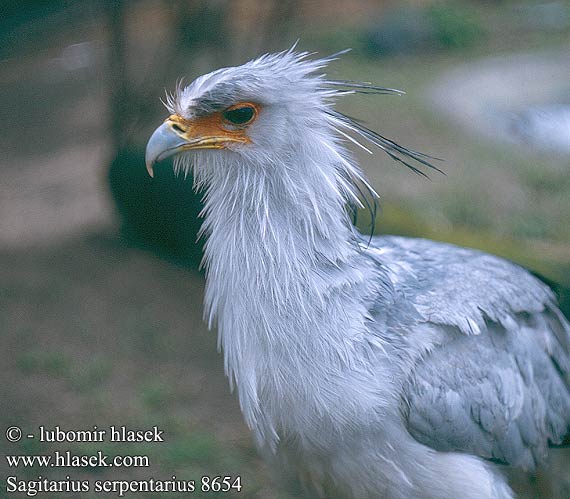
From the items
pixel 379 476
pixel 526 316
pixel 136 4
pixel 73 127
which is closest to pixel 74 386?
pixel 379 476

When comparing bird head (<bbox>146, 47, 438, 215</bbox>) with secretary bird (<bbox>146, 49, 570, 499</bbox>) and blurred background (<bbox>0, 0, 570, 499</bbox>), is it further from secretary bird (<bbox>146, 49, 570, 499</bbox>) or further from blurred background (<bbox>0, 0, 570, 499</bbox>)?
blurred background (<bbox>0, 0, 570, 499</bbox>)

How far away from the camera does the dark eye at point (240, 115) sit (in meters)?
2.39

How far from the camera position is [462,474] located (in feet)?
8.36

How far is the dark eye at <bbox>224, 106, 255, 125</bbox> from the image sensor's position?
94.1 inches

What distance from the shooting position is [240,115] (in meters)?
2.41

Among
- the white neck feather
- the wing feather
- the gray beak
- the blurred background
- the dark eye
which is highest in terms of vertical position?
the dark eye

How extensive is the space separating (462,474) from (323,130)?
4.14 feet

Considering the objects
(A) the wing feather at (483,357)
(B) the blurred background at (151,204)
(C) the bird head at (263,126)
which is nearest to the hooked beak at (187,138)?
(C) the bird head at (263,126)

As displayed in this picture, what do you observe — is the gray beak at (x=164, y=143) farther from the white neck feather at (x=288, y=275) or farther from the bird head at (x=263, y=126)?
the white neck feather at (x=288, y=275)

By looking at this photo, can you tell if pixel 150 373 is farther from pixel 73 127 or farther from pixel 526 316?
pixel 73 127

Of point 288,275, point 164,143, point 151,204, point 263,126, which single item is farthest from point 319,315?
point 151,204

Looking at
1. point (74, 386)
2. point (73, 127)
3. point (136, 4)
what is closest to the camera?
point (74, 386)

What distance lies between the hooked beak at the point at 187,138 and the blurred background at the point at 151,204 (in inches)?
65.7

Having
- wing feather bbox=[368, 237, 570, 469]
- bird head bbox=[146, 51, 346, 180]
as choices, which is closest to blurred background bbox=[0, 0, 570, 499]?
wing feather bbox=[368, 237, 570, 469]
